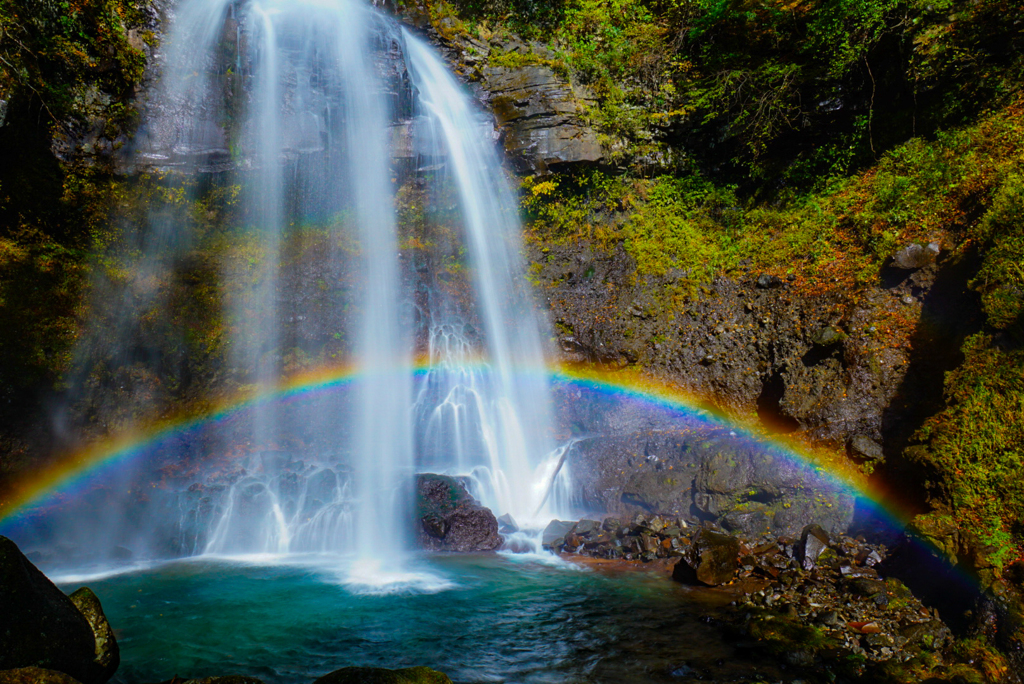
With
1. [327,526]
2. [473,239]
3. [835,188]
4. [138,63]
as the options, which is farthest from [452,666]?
[138,63]

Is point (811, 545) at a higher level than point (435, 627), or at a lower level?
higher

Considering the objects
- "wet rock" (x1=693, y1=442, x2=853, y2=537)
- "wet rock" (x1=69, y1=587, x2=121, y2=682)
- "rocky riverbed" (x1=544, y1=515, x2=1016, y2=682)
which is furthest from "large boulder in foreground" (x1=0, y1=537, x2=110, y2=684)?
"wet rock" (x1=693, y1=442, x2=853, y2=537)

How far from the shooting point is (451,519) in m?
8.68

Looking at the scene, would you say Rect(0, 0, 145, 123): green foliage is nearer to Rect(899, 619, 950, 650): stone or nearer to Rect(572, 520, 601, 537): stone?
Rect(572, 520, 601, 537): stone

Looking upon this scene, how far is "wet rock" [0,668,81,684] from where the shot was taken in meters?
2.69

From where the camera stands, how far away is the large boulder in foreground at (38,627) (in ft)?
11.2

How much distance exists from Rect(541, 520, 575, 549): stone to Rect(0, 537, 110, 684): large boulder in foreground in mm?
5897

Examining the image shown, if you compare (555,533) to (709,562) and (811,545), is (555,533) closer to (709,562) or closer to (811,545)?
(709,562)

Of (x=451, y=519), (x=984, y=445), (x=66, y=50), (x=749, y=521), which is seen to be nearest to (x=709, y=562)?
(x=749, y=521)

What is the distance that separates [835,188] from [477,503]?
10509 mm

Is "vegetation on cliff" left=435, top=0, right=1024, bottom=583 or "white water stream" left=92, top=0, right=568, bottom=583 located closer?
"vegetation on cliff" left=435, top=0, right=1024, bottom=583

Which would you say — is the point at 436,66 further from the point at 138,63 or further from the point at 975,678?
the point at 975,678

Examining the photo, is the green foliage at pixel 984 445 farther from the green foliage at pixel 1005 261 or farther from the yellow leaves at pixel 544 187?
the yellow leaves at pixel 544 187

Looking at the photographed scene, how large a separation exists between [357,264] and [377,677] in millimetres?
11624
